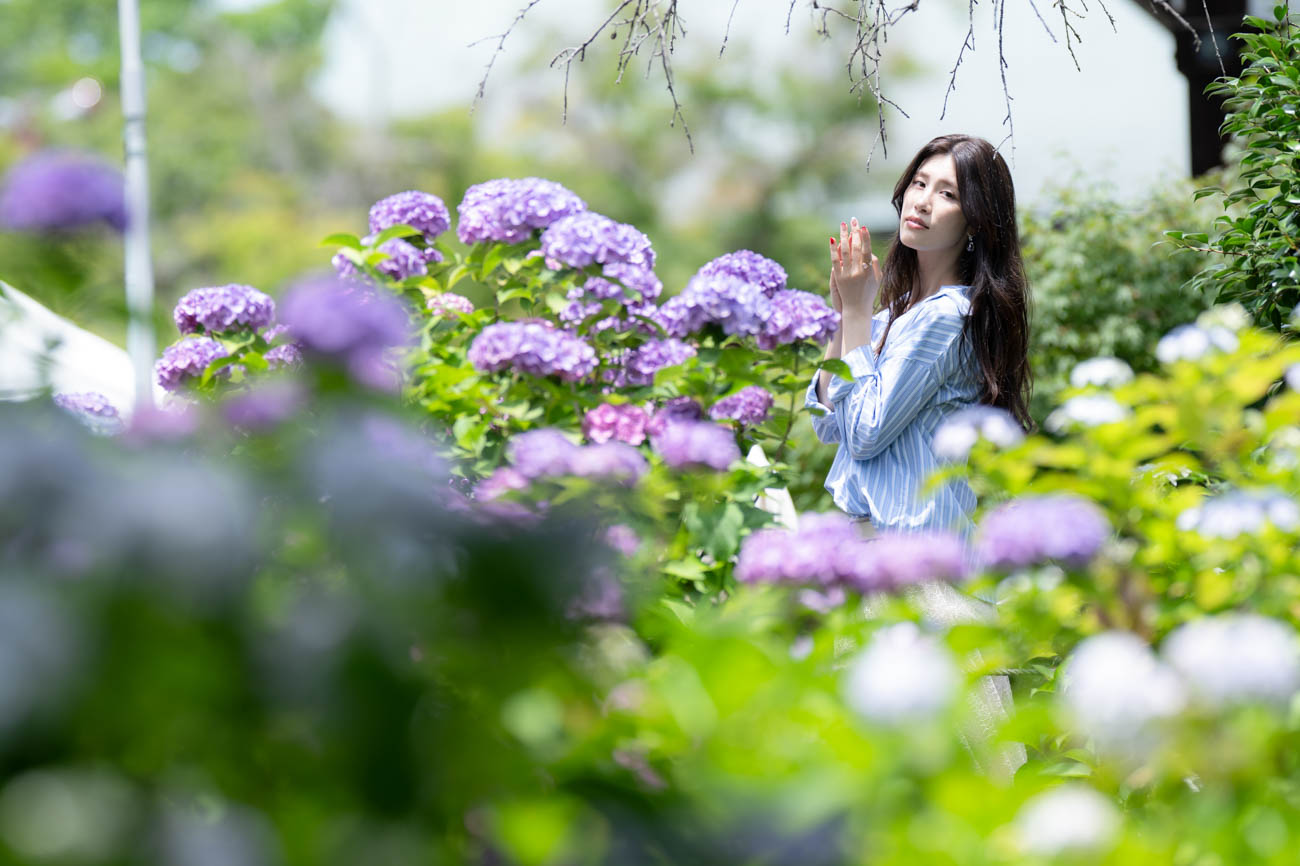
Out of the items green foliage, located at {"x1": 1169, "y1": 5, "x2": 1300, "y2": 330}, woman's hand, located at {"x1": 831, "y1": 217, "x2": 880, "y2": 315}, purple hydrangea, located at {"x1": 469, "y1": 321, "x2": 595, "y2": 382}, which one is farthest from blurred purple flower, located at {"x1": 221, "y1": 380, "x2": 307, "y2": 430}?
green foliage, located at {"x1": 1169, "y1": 5, "x2": 1300, "y2": 330}

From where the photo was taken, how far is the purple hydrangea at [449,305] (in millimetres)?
2172

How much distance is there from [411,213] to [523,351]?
0.55 meters

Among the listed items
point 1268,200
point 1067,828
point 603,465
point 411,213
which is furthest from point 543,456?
point 1268,200

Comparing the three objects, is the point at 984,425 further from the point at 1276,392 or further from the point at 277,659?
the point at 1276,392

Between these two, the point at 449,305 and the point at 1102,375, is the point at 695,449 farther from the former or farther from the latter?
the point at 449,305

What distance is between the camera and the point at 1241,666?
827 mm

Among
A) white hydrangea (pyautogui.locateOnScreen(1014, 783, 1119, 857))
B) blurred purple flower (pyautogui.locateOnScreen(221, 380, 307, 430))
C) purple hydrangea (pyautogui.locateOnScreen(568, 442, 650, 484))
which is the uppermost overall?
blurred purple flower (pyautogui.locateOnScreen(221, 380, 307, 430))

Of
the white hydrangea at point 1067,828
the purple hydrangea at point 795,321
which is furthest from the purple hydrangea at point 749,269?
the white hydrangea at point 1067,828

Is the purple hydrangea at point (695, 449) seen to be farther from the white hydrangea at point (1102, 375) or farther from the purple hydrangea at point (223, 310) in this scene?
the purple hydrangea at point (223, 310)

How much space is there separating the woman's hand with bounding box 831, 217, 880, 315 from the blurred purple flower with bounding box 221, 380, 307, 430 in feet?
5.54

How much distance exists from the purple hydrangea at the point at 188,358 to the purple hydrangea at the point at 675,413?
2.65 ft

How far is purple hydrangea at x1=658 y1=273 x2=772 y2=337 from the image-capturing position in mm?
1922

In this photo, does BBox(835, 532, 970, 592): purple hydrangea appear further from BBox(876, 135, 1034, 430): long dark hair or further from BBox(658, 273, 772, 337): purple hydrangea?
BBox(876, 135, 1034, 430): long dark hair

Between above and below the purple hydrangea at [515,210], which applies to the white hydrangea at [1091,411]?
below
